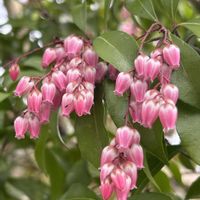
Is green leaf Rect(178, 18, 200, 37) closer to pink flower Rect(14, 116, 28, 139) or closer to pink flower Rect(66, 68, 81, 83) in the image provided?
pink flower Rect(66, 68, 81, 83)

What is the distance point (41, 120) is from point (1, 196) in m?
1.11

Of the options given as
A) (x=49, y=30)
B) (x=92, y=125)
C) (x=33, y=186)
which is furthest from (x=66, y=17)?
(x=92, y=125)

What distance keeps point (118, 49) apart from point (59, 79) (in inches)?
6.2

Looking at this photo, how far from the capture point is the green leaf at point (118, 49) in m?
1.22

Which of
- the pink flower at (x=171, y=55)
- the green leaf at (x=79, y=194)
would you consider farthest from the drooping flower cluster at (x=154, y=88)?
the green leaf at (x=79, y=194)

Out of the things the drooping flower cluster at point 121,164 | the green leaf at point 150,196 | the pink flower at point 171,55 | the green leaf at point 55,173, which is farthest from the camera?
the green leaf at point 55,173

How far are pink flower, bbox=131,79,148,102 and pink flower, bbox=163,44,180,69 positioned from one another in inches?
2.8

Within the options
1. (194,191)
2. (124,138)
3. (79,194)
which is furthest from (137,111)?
(194,191)

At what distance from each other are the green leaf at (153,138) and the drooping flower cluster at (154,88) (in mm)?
87

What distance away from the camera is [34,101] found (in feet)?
3.97

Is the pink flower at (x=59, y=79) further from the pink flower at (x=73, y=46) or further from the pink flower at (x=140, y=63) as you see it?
the pink flower at (x=140, y=63)

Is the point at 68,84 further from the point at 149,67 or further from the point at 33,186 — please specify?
the point at 33,186

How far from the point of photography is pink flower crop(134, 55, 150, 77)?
3.73ft

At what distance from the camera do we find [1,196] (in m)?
2.25
